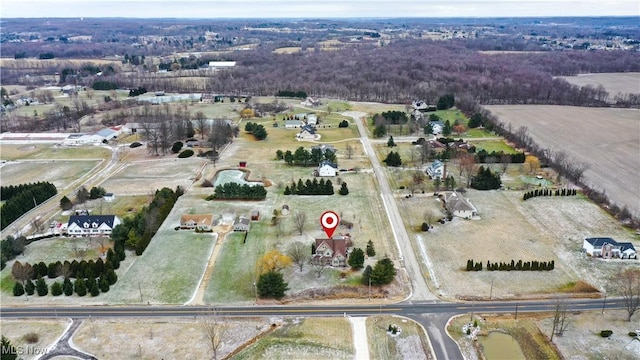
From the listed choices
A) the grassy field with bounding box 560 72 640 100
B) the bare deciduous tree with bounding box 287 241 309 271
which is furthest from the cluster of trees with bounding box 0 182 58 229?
the grassy field with bounding box 560 72 640 100

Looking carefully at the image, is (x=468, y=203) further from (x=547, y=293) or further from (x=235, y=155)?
(x=235, y=155)

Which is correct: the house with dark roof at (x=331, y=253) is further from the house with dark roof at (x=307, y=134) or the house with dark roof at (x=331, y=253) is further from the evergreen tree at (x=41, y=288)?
the house with dark roof at (x=307, y=134)

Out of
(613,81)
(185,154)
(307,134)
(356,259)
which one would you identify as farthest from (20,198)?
(613,81)

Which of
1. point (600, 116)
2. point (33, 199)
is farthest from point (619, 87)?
point (33, 199)

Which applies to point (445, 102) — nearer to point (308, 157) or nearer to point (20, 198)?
point (308, 157)

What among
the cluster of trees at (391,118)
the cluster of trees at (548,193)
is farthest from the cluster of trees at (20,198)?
the cluster of trees at (548,193)

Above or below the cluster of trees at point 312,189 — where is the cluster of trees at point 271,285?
below
